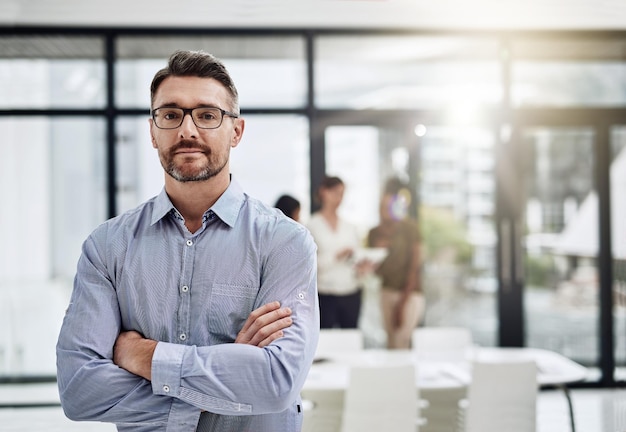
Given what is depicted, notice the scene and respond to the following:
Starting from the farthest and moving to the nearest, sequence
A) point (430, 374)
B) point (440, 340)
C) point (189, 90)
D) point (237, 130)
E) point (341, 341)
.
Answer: point (440, 340)
point (341, 341)
point (430, 374)
point (237, 130)
point (189, 90)

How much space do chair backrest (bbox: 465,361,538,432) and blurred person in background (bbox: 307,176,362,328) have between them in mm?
2274

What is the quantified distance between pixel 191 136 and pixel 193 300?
0.41 metres

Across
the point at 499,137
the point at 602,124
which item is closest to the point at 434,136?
the point at 499,137

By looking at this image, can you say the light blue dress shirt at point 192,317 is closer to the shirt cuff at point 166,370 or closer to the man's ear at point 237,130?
the shirt cuff at point 166,370

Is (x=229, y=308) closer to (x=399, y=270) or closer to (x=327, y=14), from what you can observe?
(x=399, y=270)

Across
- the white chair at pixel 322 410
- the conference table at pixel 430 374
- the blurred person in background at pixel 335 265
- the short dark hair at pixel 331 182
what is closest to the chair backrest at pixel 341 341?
the conference table at pixel 430 374

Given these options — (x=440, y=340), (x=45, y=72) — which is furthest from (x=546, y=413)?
(x=45, y=72)

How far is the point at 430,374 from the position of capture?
399 centimetres

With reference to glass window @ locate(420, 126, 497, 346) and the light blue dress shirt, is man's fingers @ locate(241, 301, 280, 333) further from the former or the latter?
glass window @ locate(420, 126, 497, 346)

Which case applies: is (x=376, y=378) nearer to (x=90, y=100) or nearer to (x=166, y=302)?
(x=166, y=302)

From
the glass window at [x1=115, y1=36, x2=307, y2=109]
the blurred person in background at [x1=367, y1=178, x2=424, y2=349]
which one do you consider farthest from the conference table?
the glass window at [x1=115, y1=36, x2=307, y2=109]

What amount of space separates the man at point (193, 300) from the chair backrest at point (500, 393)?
6.19ft

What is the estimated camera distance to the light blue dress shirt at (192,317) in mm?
1815

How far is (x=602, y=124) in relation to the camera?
21.5ft
